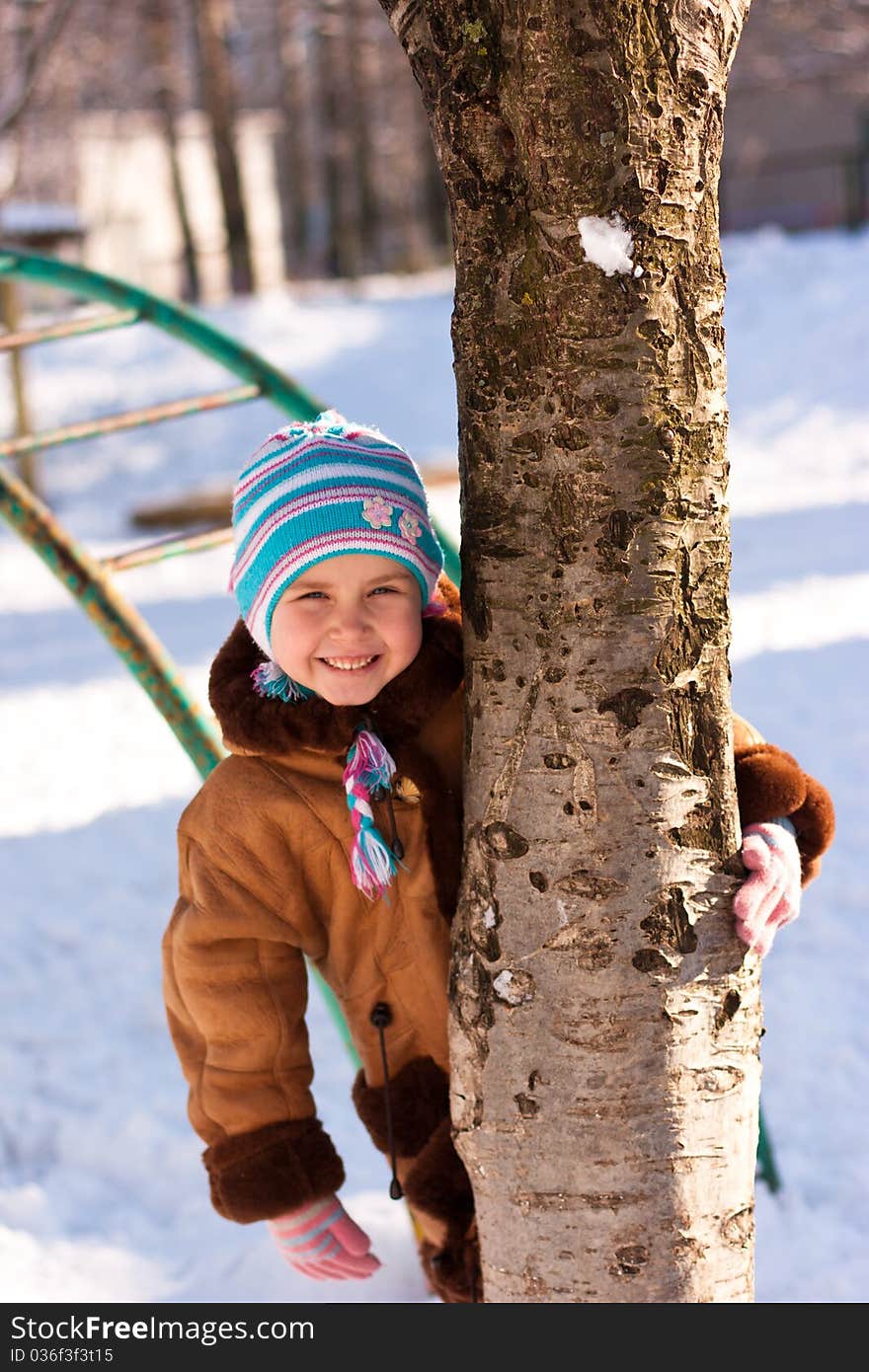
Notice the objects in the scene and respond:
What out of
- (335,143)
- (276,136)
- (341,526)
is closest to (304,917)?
(341,526)

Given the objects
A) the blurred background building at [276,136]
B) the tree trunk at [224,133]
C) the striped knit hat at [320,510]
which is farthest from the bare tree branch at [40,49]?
the striped knit hat at [320,510]

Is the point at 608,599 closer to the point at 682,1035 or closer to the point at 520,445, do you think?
the point at 520,445

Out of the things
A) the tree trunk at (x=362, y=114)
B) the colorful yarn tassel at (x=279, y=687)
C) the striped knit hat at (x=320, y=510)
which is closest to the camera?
the striped knit hat at (x=320, y=510)

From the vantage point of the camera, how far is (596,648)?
1.66 metres

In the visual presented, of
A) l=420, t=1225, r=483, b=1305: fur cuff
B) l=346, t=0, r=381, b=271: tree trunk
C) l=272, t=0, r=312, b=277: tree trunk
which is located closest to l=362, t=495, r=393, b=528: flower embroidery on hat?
l=420, t=1225, r=483, b=1305: fur cuff

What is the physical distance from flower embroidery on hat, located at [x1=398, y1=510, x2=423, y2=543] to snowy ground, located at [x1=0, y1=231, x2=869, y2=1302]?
1584 millimetres

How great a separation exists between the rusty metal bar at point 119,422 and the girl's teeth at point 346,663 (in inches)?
46.0

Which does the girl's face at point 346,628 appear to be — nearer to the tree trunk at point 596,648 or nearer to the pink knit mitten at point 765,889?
the tree trunk at point 596,648

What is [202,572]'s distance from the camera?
30.3 feet

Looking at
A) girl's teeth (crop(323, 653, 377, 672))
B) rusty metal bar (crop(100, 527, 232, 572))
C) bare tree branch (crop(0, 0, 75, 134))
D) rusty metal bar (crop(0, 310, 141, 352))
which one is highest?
bare tree branch (crop(0, 0, 75, 134))

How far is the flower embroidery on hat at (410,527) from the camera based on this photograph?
1951mm

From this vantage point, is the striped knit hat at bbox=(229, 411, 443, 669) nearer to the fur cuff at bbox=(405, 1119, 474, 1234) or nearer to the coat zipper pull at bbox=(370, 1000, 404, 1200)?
the coat zipper pull at bbox=(370, 1000, 404, 1200)

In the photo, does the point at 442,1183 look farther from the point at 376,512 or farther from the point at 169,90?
the point at 169,90

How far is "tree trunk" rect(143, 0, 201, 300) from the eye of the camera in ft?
57.6
